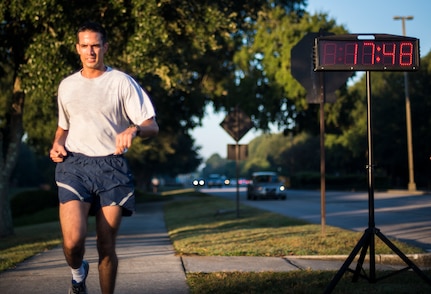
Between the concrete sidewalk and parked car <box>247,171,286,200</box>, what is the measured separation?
27279mm

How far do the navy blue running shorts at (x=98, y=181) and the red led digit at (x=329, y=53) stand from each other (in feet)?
9.03

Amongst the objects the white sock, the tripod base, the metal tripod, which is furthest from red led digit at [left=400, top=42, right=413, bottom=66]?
the white sock

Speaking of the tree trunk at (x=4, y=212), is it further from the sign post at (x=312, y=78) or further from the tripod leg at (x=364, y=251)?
the tripod leg at (x=364, y=251)

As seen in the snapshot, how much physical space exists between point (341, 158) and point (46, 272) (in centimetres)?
6826

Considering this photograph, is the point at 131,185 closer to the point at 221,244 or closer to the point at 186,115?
the point at 221,244

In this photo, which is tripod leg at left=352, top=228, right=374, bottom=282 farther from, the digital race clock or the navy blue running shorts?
the navy blue running shorts

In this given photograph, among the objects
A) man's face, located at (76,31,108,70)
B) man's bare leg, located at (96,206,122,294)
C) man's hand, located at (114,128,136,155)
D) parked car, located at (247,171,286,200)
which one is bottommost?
parked car, located at (247,171,286,200)

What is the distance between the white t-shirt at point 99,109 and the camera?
5.12 m

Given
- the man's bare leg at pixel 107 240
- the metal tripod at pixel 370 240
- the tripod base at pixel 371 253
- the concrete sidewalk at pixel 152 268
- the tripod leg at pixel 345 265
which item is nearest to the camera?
the man's bare leg at pixel 107 240

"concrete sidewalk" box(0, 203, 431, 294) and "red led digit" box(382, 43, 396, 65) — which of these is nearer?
"red led digit" box(382, 43, 396, 65)

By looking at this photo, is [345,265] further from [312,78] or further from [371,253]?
[312,78]

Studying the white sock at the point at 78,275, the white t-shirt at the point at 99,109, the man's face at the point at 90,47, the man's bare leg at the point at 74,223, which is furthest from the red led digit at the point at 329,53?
the white sock at the point at 78,275

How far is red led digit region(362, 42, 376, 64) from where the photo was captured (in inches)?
274

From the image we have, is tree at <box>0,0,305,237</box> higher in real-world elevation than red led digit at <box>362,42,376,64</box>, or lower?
higher
